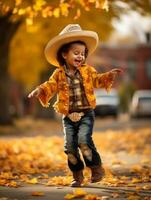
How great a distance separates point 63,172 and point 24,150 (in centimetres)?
335

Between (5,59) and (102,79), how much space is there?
20.0m

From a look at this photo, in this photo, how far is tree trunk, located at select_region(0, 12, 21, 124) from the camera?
24.7 meters

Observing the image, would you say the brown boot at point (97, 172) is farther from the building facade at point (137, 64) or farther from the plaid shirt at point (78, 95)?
the building facade at point (137, 64)

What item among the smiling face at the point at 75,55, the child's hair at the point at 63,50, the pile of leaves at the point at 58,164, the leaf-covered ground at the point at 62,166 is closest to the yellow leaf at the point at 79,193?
the leaf-covered ground at the point at 62,166

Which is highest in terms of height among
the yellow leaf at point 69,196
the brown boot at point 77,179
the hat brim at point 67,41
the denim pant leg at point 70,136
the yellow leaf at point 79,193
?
the hat brim at point 67,41

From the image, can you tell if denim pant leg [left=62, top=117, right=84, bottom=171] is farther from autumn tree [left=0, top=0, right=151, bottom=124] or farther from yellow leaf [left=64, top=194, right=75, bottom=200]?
autumn tree [left=0, top=0, right=151, bottom=124]

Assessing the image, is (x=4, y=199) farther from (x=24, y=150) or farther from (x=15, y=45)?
(x=15, y=45)

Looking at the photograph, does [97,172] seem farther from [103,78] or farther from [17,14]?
[17,14]

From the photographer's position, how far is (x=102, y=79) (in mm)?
7922

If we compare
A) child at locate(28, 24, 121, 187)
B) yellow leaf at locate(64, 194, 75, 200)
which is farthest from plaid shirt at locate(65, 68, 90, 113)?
yellow leaf at locate(64, 194, 75, 200)

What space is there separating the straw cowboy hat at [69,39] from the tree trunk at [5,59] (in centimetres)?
1558

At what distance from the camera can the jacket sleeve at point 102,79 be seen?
7.88 metres

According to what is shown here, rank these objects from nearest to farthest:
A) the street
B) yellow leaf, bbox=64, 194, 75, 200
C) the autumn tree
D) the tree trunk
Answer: yellow leaf, bbox=64, 194, 75, 200
the street
the autumn tree
the tree trunk

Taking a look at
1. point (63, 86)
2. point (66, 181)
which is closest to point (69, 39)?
point (63, 86)
